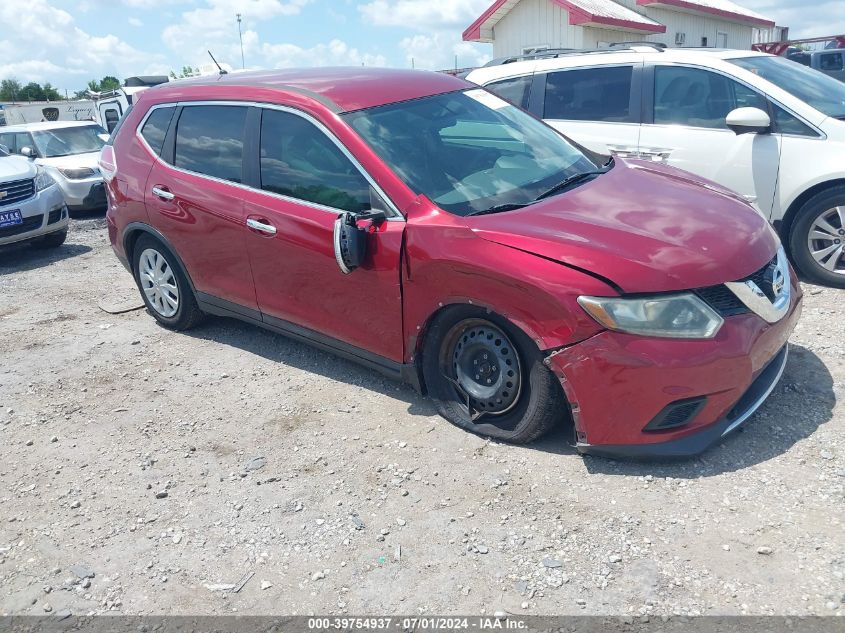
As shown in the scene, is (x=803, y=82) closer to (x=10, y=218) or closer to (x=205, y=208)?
(x=205, y=208)

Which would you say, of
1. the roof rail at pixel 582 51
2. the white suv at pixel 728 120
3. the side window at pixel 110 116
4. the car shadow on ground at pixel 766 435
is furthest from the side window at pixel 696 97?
the side window at pixel 110 116

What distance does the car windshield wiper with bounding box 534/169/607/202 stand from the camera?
3854 millimetres

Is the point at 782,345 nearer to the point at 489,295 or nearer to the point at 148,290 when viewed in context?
the point at 489,295

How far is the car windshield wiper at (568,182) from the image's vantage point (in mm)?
3854

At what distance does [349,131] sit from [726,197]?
2.09 m

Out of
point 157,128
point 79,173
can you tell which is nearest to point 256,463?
point 157,128

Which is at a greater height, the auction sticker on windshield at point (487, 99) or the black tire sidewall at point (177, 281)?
the auction sticker on windshield at point (487, 99)

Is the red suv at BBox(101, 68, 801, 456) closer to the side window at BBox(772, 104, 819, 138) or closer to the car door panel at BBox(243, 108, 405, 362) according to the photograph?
the car door panel at BBox(243, 108, 405, 362)

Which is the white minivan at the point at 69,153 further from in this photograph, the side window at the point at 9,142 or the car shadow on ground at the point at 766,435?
the car shadow on ground at the point at 766,435

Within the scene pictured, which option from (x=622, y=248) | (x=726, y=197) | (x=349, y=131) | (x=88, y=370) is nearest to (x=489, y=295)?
(x=622, y=248)

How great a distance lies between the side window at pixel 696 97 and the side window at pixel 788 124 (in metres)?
0.12

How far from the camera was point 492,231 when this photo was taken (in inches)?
134

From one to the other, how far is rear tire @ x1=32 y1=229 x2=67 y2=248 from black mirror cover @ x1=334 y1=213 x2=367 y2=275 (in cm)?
689

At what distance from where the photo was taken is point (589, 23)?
53.4ft
